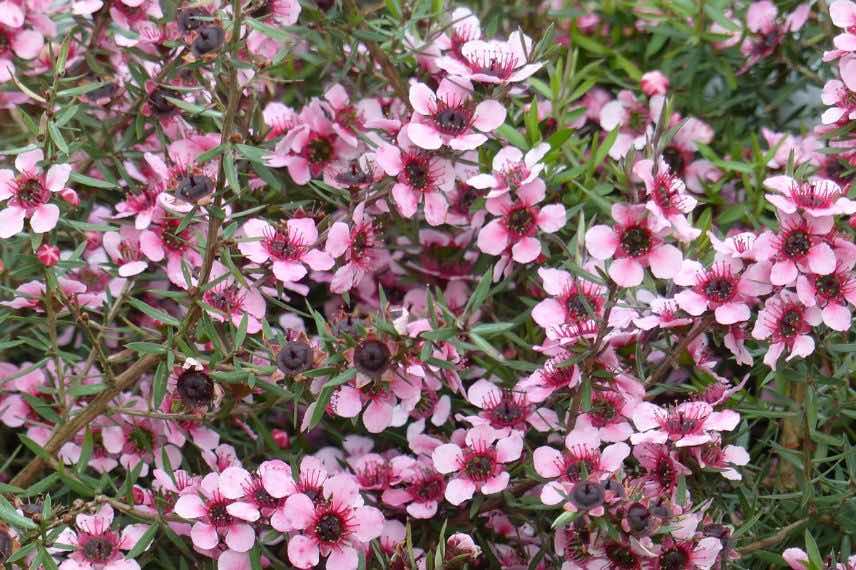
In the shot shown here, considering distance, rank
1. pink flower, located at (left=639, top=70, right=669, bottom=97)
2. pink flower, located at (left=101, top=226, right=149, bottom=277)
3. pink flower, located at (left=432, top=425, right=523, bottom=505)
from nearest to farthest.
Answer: pink flower, located at (left=432, top=425, right=523, bottom=505), pink flower, located at (left=101, top=226, right=149, bottom=277), pink flower, located at (left=639, top=70, right=669, bottom=97)

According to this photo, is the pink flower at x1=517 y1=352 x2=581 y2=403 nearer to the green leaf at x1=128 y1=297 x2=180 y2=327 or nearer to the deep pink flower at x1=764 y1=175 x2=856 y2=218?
the deep pink flower at x1=764 y1=175 x2=856 y2=218

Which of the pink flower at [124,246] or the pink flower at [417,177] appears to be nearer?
the pink flower at [417,177]

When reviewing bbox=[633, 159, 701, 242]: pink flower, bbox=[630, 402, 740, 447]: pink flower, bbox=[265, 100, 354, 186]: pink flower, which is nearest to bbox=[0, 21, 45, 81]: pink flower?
bbox=[265, 100, 354, 186]: pink flower

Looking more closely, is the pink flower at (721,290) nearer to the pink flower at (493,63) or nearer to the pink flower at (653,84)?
the pink flower at (493,63)

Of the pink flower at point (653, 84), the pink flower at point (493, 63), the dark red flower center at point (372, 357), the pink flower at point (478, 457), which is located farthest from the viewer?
the pink flower at point (653, 84)

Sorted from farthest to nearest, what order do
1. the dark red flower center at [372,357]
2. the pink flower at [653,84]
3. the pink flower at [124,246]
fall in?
the pink flower at [653,84], the pink flower at [124,246], the dark red flower center at [372,357]

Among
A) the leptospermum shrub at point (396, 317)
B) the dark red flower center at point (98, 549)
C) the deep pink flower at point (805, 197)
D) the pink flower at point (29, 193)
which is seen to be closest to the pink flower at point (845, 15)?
the leptospermum shrub at point (396, 317)

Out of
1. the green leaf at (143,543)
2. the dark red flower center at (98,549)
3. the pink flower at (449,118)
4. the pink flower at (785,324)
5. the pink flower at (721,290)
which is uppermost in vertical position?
the pink flower at (449,118)
